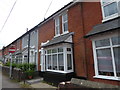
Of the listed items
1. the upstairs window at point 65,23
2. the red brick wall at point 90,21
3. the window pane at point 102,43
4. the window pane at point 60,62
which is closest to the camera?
the window pane at point 102,43

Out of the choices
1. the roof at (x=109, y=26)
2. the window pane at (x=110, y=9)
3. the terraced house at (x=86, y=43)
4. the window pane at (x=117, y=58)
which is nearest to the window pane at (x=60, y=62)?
the terraced house at (x=86, y=43)

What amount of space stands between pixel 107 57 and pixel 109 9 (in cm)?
314

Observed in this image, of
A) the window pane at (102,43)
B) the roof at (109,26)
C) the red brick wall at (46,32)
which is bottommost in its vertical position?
the window pane at (102,43)

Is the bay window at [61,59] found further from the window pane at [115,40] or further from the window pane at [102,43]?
the window pane at [115,40]

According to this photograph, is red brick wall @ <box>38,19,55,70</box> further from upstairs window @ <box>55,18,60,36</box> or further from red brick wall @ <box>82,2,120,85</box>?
red brick wall @ <box>82,2,120,85</box>

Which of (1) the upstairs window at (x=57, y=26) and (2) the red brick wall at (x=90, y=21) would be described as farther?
(1) the upstairs window at (x=57, y=26)

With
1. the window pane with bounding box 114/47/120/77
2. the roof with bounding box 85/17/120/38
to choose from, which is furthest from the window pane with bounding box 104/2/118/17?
the window pane with bounding box 114/47/120/77

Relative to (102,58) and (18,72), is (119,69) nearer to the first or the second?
(102,58)

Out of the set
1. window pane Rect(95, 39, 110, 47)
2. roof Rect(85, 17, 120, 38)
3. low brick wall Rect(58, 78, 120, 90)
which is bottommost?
low brick wall Rect(58, 78, 120, 90)

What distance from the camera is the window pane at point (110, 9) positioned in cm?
592

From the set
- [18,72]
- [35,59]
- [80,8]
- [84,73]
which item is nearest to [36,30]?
[35,59]

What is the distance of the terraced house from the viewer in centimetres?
531

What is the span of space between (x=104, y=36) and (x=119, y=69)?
1.91 m

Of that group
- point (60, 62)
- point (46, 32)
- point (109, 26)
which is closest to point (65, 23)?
point (46, 32)
